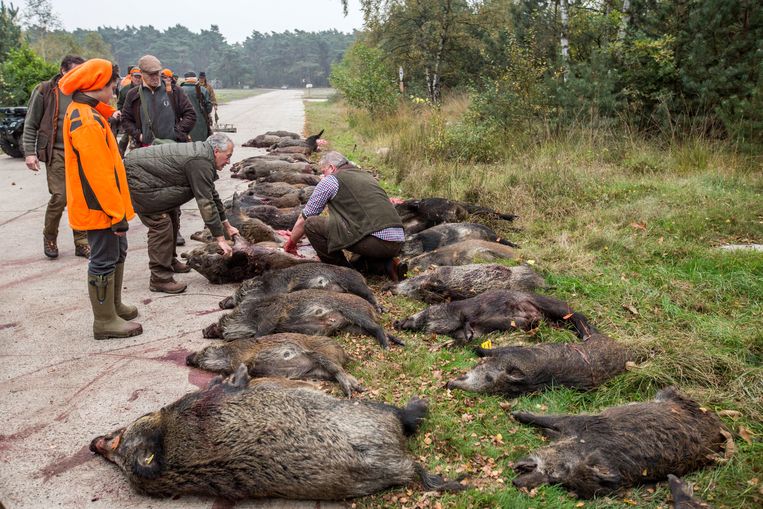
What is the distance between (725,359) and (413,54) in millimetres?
19544

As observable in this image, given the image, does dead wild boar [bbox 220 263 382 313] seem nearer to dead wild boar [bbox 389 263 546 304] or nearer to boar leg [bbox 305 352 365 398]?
dead wild boar [bbox 389 263 546 304]

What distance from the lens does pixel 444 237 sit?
7484mm

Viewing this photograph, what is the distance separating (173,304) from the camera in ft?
20.1

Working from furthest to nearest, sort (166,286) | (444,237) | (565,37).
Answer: (565,37) < (444,237) < (166,286)

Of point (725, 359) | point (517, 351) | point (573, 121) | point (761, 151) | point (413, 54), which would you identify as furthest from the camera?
point (413, 54)

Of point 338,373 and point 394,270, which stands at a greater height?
point 394,270

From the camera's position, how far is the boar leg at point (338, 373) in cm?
437

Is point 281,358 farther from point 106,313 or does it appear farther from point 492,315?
point 492,315

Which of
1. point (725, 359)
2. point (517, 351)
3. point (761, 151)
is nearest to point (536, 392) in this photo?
point (517, 351)

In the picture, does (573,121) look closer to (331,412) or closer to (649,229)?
(649,229)

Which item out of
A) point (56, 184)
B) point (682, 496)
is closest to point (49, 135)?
point (56, 184)

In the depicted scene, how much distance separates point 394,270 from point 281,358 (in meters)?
2.38

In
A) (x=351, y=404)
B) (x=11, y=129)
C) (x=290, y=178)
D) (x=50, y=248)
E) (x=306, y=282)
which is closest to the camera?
(x=351, y=404)

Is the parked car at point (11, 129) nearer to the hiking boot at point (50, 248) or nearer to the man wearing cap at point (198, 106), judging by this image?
the man wearing cap at point (198, 106)
